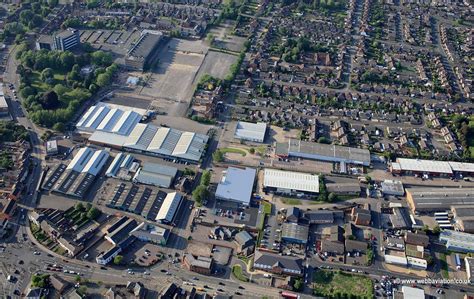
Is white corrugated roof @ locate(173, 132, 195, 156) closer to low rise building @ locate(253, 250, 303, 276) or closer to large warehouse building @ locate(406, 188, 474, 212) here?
low rise building @ locate(253, 250, 303, 276)

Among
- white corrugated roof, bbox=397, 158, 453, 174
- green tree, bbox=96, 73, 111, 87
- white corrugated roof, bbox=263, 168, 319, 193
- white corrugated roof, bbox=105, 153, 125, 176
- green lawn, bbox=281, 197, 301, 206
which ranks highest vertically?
green tree, bbox=96, 73, 111, 87

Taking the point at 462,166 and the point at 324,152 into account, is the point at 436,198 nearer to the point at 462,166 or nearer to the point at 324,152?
the point at 462,166

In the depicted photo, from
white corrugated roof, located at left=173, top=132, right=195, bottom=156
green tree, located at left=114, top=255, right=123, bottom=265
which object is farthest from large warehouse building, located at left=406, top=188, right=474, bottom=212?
green tree, located at left=114, top=255, right=123, bottom=265

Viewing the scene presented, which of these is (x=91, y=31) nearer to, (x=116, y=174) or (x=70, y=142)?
(x=70, y=142)

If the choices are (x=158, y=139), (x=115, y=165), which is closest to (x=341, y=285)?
(x=158, y=139)

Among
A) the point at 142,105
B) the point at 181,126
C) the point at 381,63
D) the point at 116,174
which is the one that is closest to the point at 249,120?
the point at 181,126

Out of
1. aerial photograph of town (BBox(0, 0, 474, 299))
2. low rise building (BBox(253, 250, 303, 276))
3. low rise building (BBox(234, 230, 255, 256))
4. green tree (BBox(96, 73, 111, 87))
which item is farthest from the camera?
green tree (BBox(96, 73, 111, 87))

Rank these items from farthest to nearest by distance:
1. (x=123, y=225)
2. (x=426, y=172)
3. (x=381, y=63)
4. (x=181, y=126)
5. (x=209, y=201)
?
1. (x=381, y=63)
2. (x=181, y=126)
3. (x=426, y=172)
4. (x=209, y=201)
5. (x=123, y=225)

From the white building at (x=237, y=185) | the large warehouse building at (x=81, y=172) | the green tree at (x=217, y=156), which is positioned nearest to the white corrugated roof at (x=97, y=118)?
the large warehouse building at (x=81, y=172)
